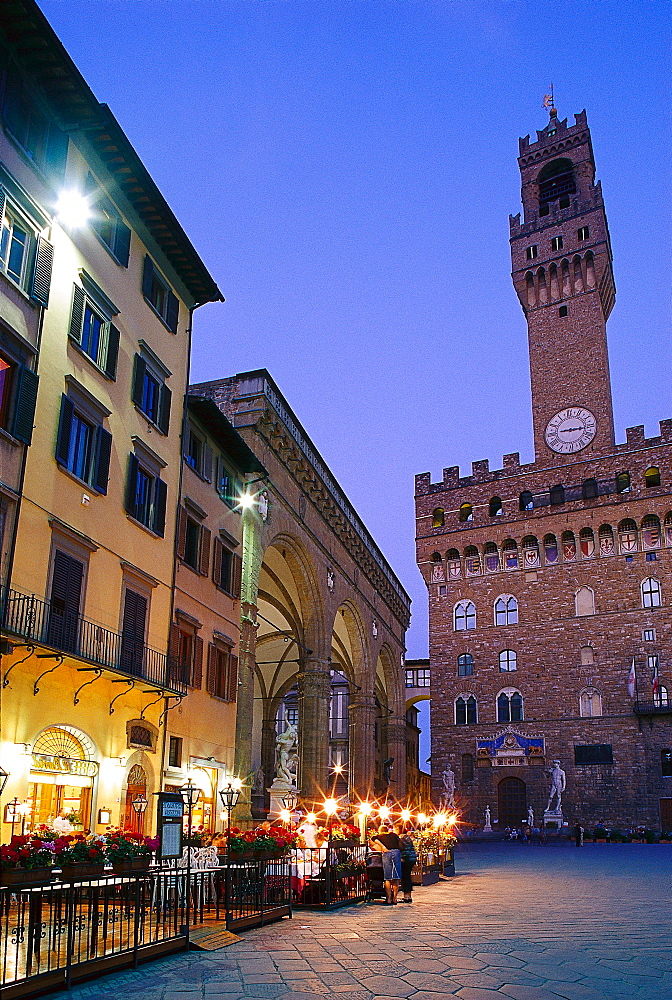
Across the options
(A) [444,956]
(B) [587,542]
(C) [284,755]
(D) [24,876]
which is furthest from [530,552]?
(D) [24,876]

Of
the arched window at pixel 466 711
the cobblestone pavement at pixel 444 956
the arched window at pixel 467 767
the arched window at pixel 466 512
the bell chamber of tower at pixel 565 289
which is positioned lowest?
the cobblestone pavement at pixel 444 956

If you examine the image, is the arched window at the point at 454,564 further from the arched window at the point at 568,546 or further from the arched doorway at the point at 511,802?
the arched doorway at the point at 511,802

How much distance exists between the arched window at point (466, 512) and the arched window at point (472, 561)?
1773 mm

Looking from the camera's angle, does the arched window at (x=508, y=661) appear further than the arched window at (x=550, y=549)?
No

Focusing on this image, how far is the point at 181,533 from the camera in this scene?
1875cm

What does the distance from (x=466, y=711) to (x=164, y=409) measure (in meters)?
32.1

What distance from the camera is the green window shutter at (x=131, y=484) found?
52.9 ft

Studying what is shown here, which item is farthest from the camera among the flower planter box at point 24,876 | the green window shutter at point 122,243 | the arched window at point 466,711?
the arched window at point 466,711

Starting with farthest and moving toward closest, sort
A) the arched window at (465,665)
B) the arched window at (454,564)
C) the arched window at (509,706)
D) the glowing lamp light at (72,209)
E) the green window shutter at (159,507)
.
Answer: the arched window at (454,564), the arched window at (465,665), the arched window at (509,706), the green window shutter at (159,507), the glowing lamp light at (72,209)

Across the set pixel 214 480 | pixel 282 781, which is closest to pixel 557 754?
pixel 282 781

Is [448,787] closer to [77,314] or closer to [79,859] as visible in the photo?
[77,314]

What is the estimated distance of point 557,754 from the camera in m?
42.2

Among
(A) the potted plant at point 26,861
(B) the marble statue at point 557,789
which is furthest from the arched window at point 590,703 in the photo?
(A) the potted plant at point 26,861

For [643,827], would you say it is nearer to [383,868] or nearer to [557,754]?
[557,754]
